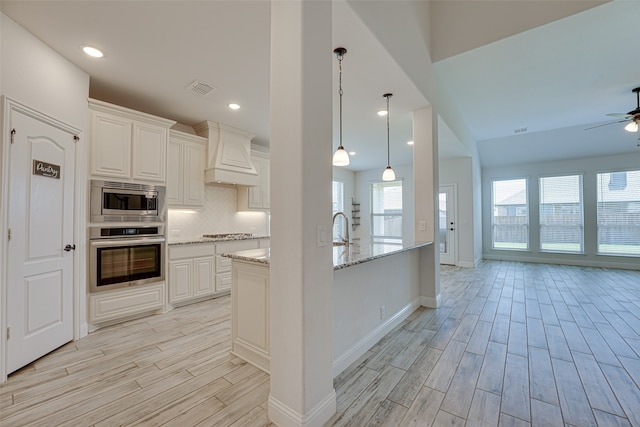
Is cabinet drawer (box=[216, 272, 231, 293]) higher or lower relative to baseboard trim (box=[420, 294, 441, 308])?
higher

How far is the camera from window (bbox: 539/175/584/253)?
6926 mm

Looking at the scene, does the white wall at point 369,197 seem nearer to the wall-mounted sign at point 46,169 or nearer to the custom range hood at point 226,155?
the custom range hood at point 226,155

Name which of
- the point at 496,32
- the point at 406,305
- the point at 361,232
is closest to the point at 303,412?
the point at 406,305

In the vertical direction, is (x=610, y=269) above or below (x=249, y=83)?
below

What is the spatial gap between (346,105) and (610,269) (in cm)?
753

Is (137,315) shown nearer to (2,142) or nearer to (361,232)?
(2,142)

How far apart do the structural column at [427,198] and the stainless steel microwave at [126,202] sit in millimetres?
3554

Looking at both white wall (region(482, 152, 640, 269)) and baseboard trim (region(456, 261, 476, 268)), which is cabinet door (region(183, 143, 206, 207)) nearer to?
baseboard trim (region(456, 261, 476, 268))

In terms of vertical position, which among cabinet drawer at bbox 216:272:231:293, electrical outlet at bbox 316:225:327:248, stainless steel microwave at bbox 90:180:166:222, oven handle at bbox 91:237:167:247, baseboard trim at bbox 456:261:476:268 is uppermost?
stainless steel microwave at bbox 90:180:166:222

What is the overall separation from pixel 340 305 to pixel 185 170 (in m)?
3.32

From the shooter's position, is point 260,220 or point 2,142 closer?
point 2,142

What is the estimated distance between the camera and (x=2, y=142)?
2.09 m

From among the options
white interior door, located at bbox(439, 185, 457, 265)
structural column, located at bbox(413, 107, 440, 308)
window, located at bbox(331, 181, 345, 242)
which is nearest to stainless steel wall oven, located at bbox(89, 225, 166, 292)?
structural column, located at bbox(413, 107, 440, 308)

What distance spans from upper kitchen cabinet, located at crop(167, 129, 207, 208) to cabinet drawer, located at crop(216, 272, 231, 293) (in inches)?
47.6
